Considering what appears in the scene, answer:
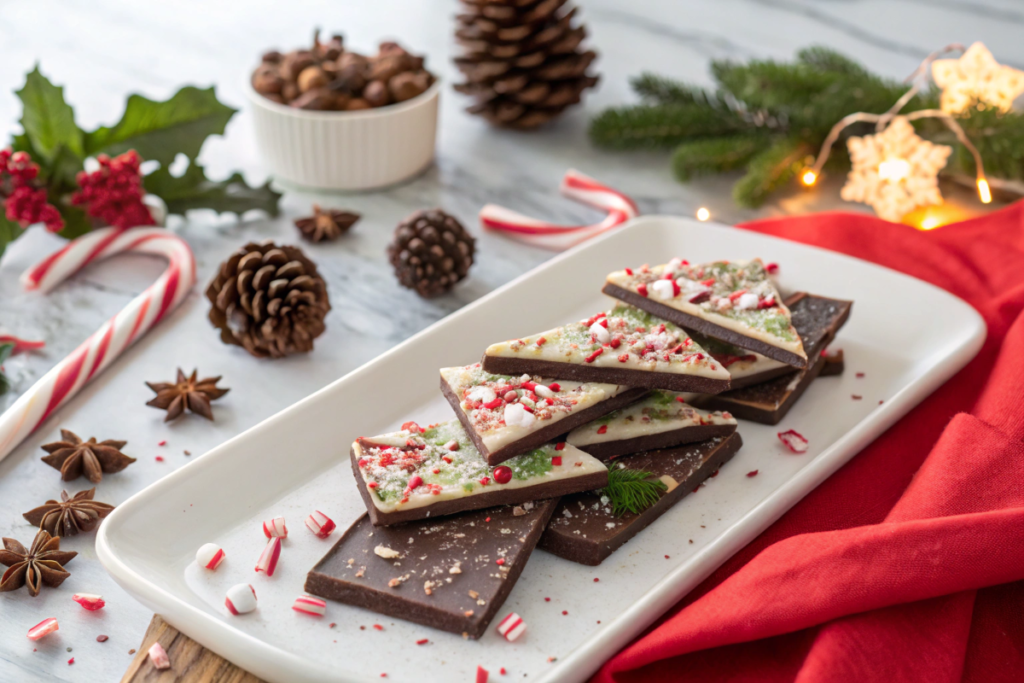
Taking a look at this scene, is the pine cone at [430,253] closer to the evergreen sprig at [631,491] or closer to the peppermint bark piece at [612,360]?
the peppermint bark piece at [612,360]

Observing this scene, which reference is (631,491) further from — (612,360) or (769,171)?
(769,171)

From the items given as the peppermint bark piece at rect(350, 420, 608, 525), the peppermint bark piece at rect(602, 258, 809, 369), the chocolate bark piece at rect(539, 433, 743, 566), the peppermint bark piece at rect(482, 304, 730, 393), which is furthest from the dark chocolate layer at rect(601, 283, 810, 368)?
the peppermint bark piece at rect(350, 420, 608, 525)

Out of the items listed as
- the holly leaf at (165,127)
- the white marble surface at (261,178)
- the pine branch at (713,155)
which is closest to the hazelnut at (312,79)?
the holly leaf at (165,127)

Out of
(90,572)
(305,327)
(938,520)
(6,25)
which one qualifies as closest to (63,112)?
(305,327)

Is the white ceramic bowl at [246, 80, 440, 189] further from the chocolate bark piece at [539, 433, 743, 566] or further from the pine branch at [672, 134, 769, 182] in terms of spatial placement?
the chocolate bark piece at [539, 433, 743, 566]

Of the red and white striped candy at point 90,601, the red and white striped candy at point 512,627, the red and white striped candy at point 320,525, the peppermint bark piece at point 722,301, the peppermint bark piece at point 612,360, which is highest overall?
the peppermint bark piece at point 722,301

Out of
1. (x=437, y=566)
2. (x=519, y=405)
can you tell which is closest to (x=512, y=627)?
(x=437, y=566)
